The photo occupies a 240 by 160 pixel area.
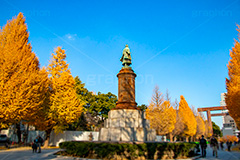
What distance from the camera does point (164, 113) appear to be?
3192cm

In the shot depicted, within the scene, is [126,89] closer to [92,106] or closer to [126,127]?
[126,127]

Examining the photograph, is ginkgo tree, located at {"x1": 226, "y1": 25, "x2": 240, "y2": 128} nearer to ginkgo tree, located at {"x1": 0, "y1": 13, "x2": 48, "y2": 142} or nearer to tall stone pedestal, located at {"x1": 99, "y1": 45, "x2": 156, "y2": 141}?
tall stone pedestal, located at {"x1": 99, "y1": 45, "x2": 156, "y2": 141}

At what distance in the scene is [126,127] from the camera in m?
13.9

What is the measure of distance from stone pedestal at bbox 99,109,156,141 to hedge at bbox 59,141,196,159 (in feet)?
9.42

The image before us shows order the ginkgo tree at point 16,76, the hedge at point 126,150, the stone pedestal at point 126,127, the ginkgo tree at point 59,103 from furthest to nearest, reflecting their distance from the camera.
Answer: the ginkgo tree at point 59,103 → the ginkgo tree at point 16,76 → the stone pedestal at point 126,127 → the hedge at point 126,150

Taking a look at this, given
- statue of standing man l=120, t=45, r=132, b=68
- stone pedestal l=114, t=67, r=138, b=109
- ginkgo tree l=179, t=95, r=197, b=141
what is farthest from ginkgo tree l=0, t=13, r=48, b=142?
ginkgo tree l=179, t=95, r=197, b=141

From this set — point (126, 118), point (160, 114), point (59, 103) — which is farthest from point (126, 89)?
point (160, 114)

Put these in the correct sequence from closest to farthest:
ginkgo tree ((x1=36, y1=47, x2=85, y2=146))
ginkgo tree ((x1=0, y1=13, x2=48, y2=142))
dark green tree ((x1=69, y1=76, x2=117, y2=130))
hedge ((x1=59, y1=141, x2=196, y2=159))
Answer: hedge ((x1=59, y1=141, x2=196, y2=159)), ginkgo tree ((x1=0, y1=13, x2=48, y2=142)), ginkgo tree ((x1=36, y1=47, x2=85, y2=146)), dark green tree ((x1=69, y1=76, x2=117, y2=130))

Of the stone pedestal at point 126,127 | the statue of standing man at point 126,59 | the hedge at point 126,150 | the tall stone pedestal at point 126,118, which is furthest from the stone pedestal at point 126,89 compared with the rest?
the hedge at point 126,150

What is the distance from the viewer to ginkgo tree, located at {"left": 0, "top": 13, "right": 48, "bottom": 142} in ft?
47.5

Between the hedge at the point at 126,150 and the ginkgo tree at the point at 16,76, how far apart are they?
6.08 m

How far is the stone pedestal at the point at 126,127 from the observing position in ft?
44.4

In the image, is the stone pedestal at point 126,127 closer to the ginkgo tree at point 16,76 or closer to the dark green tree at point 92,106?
the ginkgo tree at point 16,76

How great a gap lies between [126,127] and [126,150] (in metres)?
4.09
